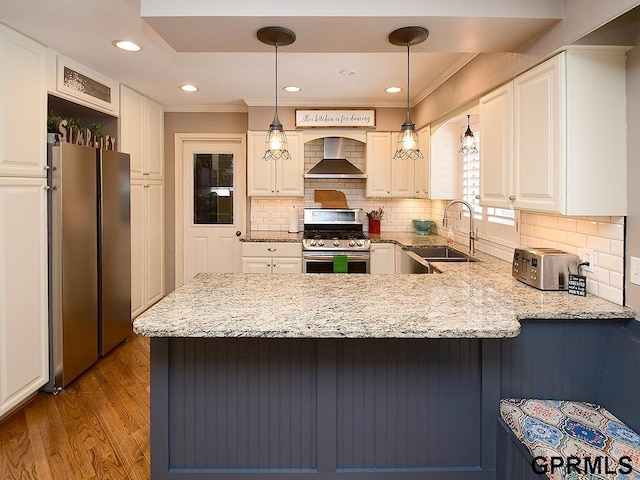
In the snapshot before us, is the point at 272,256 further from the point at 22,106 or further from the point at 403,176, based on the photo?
the point at 22,106

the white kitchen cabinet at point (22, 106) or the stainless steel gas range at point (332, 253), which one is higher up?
the white kitchen cabinet at point (22, 106)

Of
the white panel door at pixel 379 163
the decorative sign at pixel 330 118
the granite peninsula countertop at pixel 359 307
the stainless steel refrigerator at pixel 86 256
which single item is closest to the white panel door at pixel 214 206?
the decorative sign at pixel 330 118

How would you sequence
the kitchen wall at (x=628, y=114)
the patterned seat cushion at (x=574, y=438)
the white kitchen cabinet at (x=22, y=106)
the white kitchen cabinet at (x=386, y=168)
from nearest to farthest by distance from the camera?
the patterned seat cushion at (x=574, y=438) < the kitchen wall at (x=628, y=114) < the white kitchen cabinet at (x=22, y=106) < the white kitchen cabinet at (x=386, y=168)

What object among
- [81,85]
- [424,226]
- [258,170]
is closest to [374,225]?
[424,226]

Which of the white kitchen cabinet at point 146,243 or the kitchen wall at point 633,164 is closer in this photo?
the kitchen wall at point 633,164

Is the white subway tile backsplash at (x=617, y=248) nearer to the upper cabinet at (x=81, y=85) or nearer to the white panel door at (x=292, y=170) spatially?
the white panel door at (x=292, y=170)

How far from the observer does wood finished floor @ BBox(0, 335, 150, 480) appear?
7.46ft

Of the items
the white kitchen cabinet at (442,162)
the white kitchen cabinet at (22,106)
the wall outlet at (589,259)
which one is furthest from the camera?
the white kitchen cabinet at (442,162)

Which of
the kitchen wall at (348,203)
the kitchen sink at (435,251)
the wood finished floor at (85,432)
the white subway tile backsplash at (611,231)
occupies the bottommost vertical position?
the wood finished floor at (85,432)

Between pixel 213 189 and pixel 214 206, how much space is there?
0.21 m

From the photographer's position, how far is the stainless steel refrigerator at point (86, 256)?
3.11 meters

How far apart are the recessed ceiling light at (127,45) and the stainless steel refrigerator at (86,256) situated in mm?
784

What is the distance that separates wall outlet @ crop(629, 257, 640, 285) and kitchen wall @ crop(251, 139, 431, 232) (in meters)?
3.37

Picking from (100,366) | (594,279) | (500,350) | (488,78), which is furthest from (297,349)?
(100,366)
